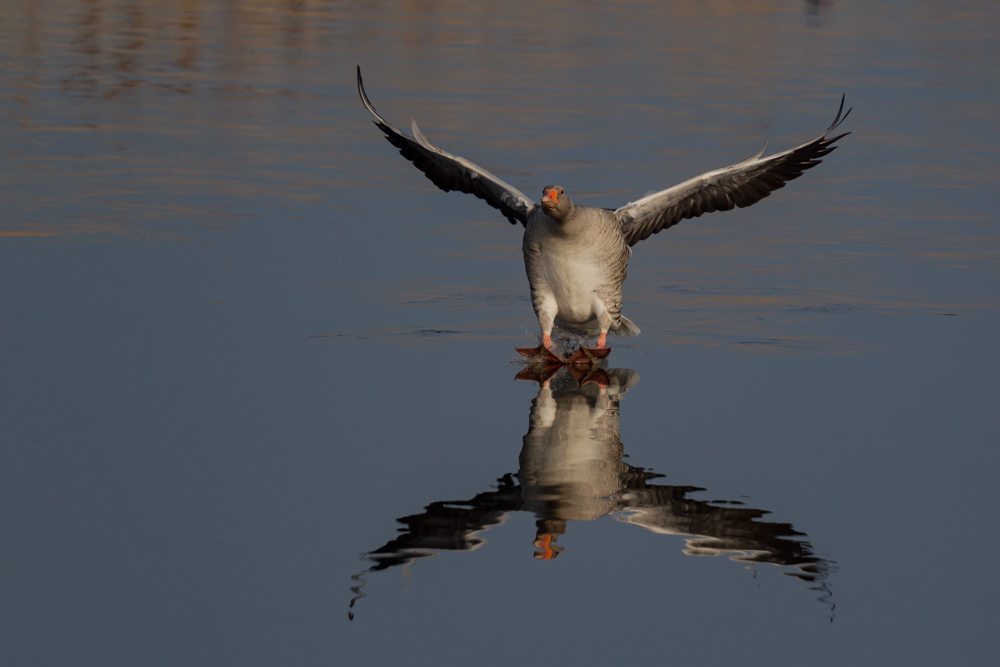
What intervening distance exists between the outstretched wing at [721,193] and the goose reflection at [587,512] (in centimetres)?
326

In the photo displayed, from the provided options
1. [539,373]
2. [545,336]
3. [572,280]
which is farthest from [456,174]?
[539,373]

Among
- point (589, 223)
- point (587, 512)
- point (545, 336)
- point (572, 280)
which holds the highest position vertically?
point (589, 223)

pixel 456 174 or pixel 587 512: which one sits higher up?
pixel 456 174

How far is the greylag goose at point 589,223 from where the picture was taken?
9.62 metres

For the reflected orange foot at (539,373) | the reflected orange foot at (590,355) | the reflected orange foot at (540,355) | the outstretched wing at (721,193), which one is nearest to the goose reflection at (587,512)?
the reflected orange foot at (539,373)

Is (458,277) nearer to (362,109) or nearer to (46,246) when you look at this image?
(46,246)

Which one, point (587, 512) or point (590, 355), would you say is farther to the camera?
point (590, 355)

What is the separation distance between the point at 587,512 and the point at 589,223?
360 cm

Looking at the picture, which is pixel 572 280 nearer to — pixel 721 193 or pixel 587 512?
pixel 721 193

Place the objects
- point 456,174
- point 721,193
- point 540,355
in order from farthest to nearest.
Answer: point 456,174 < point 721,193 < point 540,355

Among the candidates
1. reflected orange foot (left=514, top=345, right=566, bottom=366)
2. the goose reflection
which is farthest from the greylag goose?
the goose reflection

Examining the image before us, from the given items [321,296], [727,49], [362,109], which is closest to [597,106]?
[362,109]

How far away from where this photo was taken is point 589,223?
959 centimetres

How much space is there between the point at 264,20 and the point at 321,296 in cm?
1936
